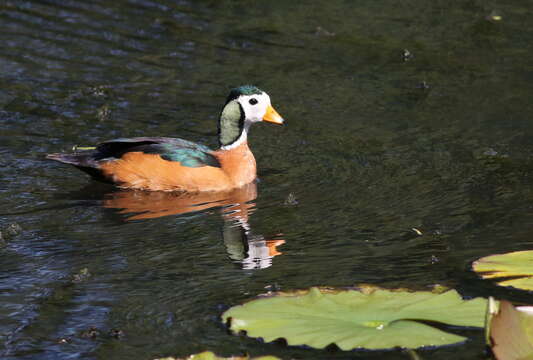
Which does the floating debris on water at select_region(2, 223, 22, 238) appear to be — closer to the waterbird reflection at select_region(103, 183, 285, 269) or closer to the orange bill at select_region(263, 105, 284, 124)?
the waterbird reflection at select_region(103, 183, 285, 269)

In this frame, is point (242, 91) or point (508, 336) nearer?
point (508, 336)

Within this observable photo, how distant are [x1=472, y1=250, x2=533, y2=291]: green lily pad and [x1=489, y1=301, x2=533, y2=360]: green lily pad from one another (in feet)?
3.60

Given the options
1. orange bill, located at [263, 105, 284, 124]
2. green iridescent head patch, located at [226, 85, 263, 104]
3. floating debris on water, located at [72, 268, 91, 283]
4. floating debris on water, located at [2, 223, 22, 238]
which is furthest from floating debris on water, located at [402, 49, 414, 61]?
floating debris on water, located at [72, 268, 91, 283]

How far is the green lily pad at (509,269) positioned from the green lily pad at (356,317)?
576mm

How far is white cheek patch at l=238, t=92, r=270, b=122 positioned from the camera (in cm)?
961

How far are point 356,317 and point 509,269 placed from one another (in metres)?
1.30

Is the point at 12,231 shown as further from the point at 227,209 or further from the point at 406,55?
the point at 406,55

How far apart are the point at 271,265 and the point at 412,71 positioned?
5778 millimetres

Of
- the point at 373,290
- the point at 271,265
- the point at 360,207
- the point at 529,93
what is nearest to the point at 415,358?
the point at 373,290

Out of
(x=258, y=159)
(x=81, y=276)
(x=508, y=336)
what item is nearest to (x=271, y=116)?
(x=258, y=159)

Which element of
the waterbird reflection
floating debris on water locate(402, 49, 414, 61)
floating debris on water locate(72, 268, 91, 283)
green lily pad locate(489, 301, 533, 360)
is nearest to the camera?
green lily pad locate(489, 301, 533, 360)

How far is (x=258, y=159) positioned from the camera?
10094 millimetres

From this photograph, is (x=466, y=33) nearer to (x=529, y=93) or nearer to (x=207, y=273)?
(x=529, y=93)

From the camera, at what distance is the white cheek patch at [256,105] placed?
9614 mm
